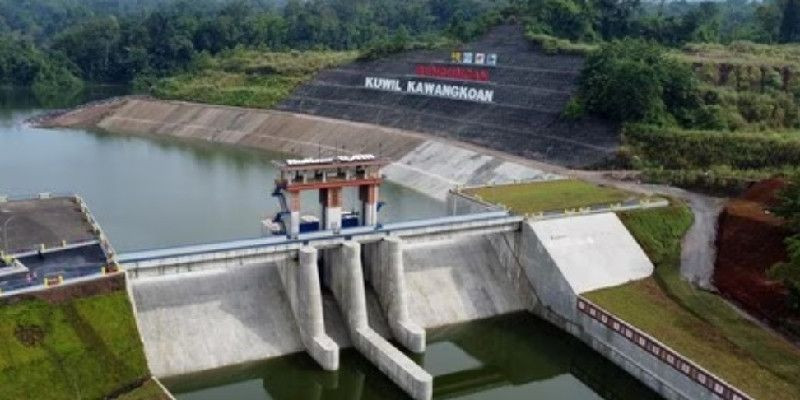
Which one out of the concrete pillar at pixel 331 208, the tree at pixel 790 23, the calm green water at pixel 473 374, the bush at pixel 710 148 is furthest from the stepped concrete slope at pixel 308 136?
the tree at pixel 790 23

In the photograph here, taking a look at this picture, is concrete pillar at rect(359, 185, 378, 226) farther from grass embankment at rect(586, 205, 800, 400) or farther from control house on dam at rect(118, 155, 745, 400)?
grass embankment at rect(586, 205, 800, 400)

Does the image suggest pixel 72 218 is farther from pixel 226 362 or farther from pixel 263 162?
pixel 263 162

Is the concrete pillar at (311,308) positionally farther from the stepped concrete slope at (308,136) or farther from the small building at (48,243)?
the stepped concrete slope at (308,136)

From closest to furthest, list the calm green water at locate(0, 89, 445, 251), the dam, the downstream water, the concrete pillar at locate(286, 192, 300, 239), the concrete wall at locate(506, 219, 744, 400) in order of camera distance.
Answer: the concrete wall at locate(506, 219, 744, 400), the dam, the downstream water, the concrete pillar at locate(286, 192, 300, 239), the calm green water at locate(0, 89, 445, 251)

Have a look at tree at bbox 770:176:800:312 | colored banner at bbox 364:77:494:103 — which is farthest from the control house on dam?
colored banner at bbox 364:77:494:103

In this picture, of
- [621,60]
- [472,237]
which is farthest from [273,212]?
[621,60]

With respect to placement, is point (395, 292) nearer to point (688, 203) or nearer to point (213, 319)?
point (213, 319)
